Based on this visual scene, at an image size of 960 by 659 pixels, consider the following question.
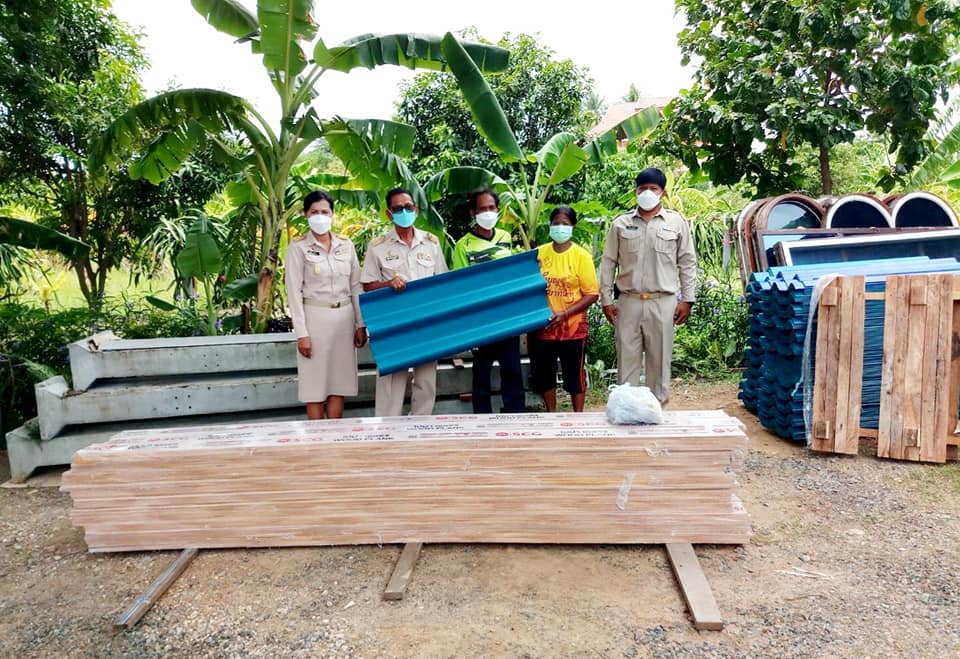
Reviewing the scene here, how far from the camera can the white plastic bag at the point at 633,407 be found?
10.6 ft

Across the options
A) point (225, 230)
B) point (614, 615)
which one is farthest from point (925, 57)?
point (225, 230)

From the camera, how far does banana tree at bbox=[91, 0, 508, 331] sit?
491 centimetres

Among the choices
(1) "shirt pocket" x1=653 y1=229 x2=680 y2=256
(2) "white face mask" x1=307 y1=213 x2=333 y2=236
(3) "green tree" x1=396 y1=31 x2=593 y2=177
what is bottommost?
(1) "shirt pocket" x1=653 y1=229 x2=680 y2=256

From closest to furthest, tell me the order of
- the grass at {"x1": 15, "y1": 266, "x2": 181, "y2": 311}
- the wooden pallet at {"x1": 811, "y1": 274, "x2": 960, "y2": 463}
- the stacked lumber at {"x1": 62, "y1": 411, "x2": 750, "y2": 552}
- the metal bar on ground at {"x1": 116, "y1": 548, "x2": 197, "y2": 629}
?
the metal bar on ground at {"x1": 116, "y1": 548, "x2": 197, "y2": 629}
the stacked lumber at {"x1": 62, "y1": 411, "x2": 750, "y2": 552}
the wooden pallet at {"x1": 811, "y1": 274, "x2": 960, "y2": 463}
the grass at {"x1": 15, "y1": 266, "x2": 181, "y2": 311}

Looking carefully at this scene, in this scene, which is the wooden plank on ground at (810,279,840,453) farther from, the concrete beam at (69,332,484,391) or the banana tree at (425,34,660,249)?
the concrete beam at (69,332,484,391)

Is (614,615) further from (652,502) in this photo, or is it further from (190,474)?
(190,474)

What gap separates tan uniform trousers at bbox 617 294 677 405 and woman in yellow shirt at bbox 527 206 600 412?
0.96ft

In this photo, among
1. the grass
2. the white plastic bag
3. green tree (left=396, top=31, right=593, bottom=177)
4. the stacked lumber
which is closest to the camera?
the stacked lumber

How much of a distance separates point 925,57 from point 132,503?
780cm

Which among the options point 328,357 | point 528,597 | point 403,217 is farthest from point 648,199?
point 528,597

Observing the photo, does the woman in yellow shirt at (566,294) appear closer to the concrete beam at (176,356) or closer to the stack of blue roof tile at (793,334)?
the stack of blue roof tile at (793,334)

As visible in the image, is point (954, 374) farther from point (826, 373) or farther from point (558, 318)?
point (558, 318)

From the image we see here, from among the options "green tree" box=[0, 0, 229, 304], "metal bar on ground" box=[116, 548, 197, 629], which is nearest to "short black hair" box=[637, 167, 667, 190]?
"metal bar on ground" box=[116, 548, 197, 629]

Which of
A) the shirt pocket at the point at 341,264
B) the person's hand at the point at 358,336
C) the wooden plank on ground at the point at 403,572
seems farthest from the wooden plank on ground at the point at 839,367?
the shirt pocket at the point at 341,264
